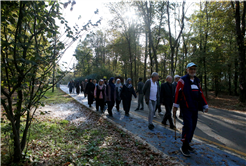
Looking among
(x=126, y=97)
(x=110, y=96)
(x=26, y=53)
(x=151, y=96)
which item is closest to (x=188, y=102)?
(x=151, y=96)

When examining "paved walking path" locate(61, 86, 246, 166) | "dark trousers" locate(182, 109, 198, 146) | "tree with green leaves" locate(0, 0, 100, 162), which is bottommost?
"paved walking path" locate(61, 86, 246, 166)

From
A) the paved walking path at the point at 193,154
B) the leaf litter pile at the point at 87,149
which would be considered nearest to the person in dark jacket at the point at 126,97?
the paved walking path at the point at 193,154

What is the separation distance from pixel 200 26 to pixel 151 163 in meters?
21.1

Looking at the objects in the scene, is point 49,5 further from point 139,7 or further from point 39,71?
point 139,7

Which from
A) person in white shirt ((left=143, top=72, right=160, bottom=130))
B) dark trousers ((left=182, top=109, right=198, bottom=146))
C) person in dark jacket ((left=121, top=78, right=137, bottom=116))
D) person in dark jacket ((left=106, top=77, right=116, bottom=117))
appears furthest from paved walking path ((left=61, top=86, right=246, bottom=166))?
person in dark jacket ((left=106, top=77, right=116, bottom=117))

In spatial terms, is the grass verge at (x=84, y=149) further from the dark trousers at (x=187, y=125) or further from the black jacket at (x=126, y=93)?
the black jacket at (x=126, y=93)

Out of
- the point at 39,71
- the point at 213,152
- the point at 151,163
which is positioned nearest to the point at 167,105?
the point at 213,152

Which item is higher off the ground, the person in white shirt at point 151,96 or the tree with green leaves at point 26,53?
the tree with green leaves at point 26,53

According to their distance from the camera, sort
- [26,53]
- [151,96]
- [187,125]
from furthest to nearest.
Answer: [151,96]
[187,125]
[26,53]

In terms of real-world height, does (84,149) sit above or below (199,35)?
below

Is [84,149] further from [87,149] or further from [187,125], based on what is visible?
[187,125]

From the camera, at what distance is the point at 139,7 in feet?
65.1

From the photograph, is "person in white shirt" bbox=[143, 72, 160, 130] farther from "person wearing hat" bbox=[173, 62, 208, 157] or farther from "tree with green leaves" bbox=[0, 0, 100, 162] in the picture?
"tree with green leaves" bbox=[0, 0, 100, 162]

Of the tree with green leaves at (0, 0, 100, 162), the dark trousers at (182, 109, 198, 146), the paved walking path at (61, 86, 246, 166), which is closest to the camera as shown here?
the tree with green leaves at (0, 0, 100, 162)
